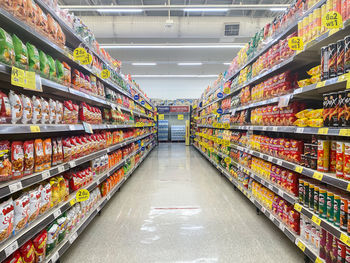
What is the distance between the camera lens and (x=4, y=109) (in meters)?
1.32

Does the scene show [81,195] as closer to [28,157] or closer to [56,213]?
[56,213]

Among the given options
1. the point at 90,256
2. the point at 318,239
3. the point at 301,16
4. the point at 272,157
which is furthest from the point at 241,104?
the point at 90,256

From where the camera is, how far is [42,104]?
174 cm

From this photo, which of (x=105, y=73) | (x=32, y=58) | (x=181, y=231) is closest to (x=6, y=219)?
(x=32, y=58)

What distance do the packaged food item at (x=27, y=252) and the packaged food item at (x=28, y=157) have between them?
0.47 metres

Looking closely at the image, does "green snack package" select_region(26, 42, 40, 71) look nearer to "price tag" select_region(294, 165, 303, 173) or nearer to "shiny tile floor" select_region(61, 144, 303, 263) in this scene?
"shiny tile floor" select_region(61, 144, 303, 263)

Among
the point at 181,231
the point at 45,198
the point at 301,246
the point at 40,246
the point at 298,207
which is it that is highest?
the point at 45,198

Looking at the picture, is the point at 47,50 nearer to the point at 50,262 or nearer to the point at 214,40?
the point at 50,262

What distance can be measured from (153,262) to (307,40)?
233cm

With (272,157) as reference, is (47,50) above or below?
above

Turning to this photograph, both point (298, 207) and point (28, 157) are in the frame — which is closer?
point (28, 157)

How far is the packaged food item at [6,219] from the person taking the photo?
121 centimetres

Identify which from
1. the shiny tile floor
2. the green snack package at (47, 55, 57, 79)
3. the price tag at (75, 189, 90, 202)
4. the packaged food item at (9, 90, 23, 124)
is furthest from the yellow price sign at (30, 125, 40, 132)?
the shiny tile floor

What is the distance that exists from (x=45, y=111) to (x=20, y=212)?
2.57ft
